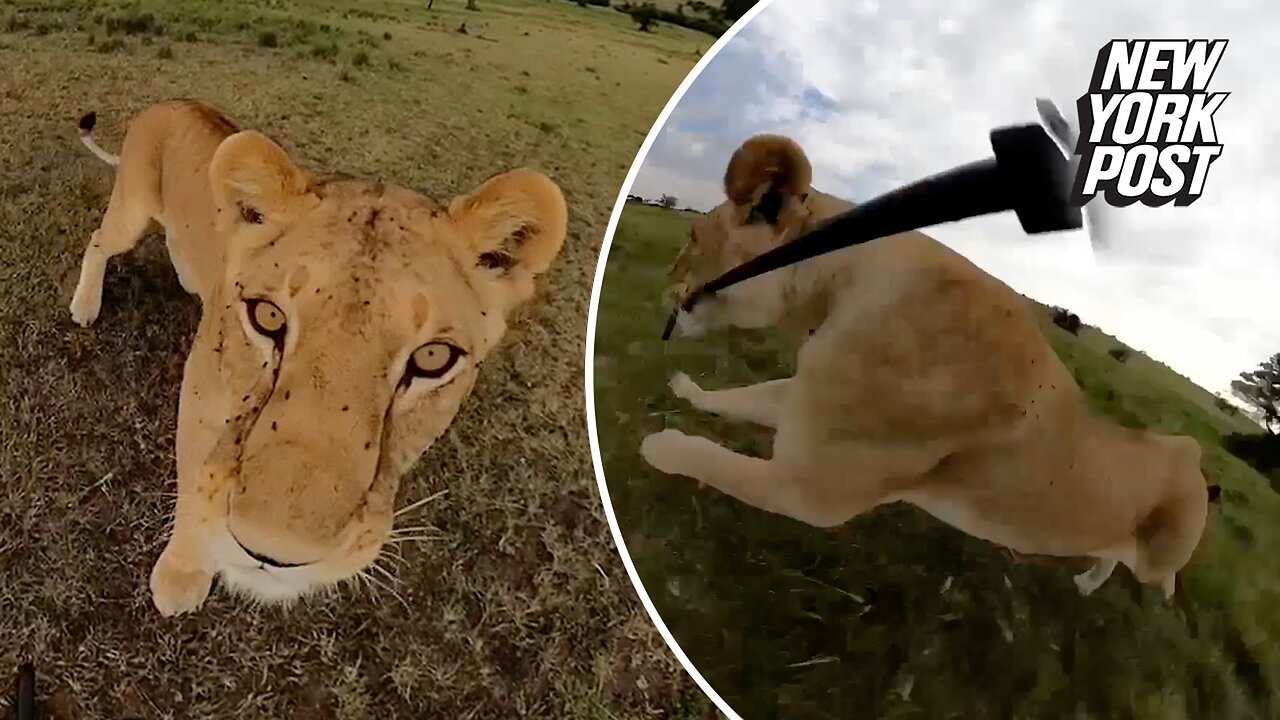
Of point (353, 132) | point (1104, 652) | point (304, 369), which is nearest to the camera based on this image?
point (304, 369)

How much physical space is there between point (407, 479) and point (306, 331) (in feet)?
0.91

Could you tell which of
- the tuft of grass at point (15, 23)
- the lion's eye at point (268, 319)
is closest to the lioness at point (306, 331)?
the lion's eye at point (268, 319)

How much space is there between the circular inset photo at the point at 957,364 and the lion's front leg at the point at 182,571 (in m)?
0.60

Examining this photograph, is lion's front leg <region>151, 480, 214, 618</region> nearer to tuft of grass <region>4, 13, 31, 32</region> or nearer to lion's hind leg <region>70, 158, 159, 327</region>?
lion's hind leg <region>70, 158, 159, 327</region>

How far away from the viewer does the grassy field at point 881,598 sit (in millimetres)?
1354

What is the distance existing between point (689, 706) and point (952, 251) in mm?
801

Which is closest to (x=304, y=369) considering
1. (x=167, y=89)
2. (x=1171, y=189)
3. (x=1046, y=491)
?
(x=167, y=89)

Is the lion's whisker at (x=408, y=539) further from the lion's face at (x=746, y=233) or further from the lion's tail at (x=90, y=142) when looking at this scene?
the lion's tail at (x=90, y=142)

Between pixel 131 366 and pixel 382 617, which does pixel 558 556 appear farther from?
pixel 131 366

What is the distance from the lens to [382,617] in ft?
4.64

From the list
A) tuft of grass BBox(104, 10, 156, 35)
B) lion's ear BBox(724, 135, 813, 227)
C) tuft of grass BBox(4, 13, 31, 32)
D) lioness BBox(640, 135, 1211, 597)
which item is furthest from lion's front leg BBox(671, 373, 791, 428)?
tuft of grass BBox(4, 13, 31, 32)

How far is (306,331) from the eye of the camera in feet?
4.13

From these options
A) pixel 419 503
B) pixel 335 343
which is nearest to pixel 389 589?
pixel 419 503

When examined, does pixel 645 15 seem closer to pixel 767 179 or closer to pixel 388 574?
pixel 767 179
